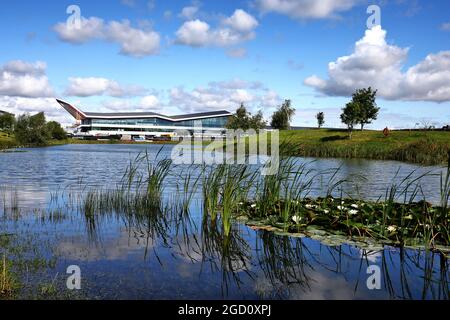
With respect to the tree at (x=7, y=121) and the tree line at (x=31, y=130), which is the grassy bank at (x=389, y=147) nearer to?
the tree line at (x=31, y=130)

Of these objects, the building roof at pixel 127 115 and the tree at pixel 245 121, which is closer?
the tree at pixel 245 121

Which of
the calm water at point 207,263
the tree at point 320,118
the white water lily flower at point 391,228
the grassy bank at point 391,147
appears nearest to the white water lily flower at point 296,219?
the calm water at point 207,263

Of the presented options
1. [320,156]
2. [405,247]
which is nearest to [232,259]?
[405,247]

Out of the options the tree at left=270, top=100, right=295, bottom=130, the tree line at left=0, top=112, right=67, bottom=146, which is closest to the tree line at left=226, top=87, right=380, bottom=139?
the tree at left=270, top=100, right=295, bottom=130

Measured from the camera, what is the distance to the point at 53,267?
724 centimetres

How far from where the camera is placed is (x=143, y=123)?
16038cm

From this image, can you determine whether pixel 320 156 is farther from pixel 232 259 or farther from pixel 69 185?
pixel 232 259

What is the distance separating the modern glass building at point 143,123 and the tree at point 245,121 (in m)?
68.2

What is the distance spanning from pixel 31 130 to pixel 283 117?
158ft

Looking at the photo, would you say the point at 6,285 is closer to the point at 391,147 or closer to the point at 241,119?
the point at 391,147

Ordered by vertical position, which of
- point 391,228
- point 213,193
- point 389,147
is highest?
point 389,147

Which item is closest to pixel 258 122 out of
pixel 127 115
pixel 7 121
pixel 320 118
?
pixel 320 118

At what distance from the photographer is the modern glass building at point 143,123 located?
508ft
